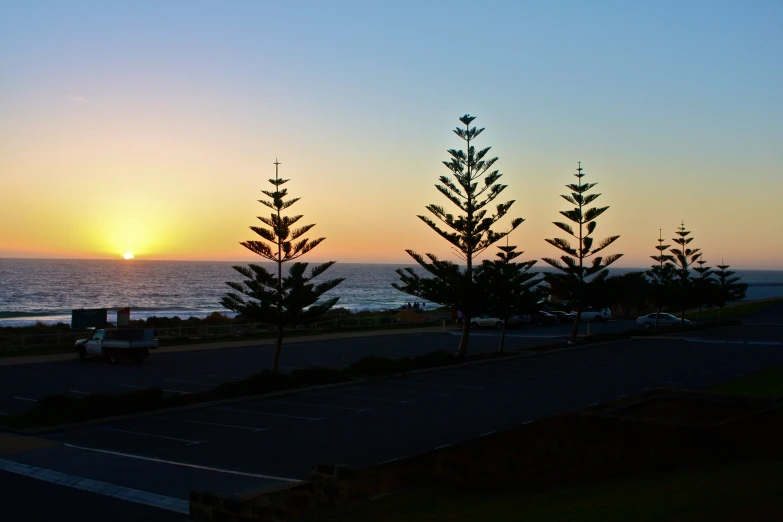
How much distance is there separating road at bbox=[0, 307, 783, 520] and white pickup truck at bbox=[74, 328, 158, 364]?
1.07 m

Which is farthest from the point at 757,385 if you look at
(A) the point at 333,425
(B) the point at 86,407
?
(B) the point at 86,407

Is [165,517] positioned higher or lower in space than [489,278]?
lower

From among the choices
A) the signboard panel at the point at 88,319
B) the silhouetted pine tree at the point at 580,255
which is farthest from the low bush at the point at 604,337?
the signboard panel at the point at 88,319

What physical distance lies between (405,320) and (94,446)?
3695cm

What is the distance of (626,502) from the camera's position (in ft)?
21.1

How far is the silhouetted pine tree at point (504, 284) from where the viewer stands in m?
27.0

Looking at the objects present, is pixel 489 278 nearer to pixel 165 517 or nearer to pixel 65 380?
pixel 65 380

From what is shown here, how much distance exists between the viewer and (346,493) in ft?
27.1

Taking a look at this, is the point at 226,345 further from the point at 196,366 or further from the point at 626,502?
the point at 626,502

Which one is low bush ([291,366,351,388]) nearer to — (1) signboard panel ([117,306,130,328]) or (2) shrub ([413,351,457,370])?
(2) shrub ([413,351,457,370])

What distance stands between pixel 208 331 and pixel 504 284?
18377 millimetres

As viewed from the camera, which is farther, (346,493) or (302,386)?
(302,386)

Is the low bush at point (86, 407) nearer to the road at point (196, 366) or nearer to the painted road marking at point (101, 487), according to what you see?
the road at point (196, 366)

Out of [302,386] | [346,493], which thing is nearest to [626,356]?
[302,386]
